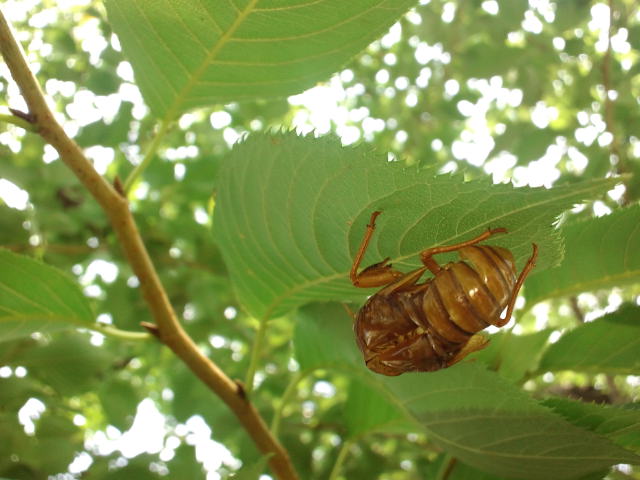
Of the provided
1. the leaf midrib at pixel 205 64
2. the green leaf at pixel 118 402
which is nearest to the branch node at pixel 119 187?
the leaf midrib at pixel 205 64

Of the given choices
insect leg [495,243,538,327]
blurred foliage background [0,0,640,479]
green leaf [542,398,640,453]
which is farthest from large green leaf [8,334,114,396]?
green leaf [542,398,640,453]

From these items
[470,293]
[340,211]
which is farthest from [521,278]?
[340,211]

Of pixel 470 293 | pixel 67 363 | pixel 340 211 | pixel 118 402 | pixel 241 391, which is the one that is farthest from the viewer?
pixel 118 402

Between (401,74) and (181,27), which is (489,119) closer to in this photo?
(401,74)

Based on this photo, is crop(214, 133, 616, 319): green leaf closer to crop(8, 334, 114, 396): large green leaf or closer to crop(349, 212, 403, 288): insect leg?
crop(349, 212, 403, 288): insect leg

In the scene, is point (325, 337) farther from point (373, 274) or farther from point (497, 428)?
point (497, 428)

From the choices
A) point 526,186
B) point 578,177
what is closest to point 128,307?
point 578,177
